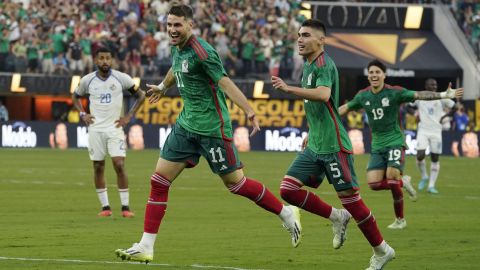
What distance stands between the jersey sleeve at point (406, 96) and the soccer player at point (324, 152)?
13.9 ft

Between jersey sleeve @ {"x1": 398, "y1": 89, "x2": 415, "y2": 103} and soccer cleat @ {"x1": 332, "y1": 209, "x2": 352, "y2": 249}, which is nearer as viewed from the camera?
soccer cleat @ {"x1": 332, "y1": 209, "x2": 352, "y2": 249}

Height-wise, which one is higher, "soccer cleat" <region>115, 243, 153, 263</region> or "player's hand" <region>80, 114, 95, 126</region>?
"player's hand" <region>80, 114, 95, 126</region>

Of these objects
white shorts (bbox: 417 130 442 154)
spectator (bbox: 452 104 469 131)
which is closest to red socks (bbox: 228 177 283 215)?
white shorts (bbox: 417 130 442 154)

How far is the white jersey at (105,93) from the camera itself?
18875 mm

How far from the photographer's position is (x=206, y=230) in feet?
54.8

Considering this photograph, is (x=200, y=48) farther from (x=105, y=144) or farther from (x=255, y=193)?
(x=105, y=144)

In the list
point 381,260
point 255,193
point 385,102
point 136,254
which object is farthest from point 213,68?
point 385,102

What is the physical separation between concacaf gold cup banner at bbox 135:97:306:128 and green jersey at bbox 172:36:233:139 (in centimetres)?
3192

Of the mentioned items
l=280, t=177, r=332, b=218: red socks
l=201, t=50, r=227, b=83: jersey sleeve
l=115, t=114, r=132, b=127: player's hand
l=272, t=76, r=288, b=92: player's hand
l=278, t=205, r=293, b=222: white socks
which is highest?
l=201, t=50, r=227, b=83: jersey sleeve

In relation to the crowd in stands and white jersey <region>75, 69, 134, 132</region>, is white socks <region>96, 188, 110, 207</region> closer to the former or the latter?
white jersey <region>75, 69, 134, 132</region>

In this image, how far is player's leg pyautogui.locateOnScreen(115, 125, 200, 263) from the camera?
1204cm

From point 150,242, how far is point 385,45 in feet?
134

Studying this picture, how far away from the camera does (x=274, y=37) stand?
47156 mm

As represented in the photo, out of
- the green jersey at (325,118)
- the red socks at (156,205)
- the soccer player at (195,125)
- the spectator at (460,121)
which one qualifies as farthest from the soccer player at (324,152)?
the spectator at (460,121)
